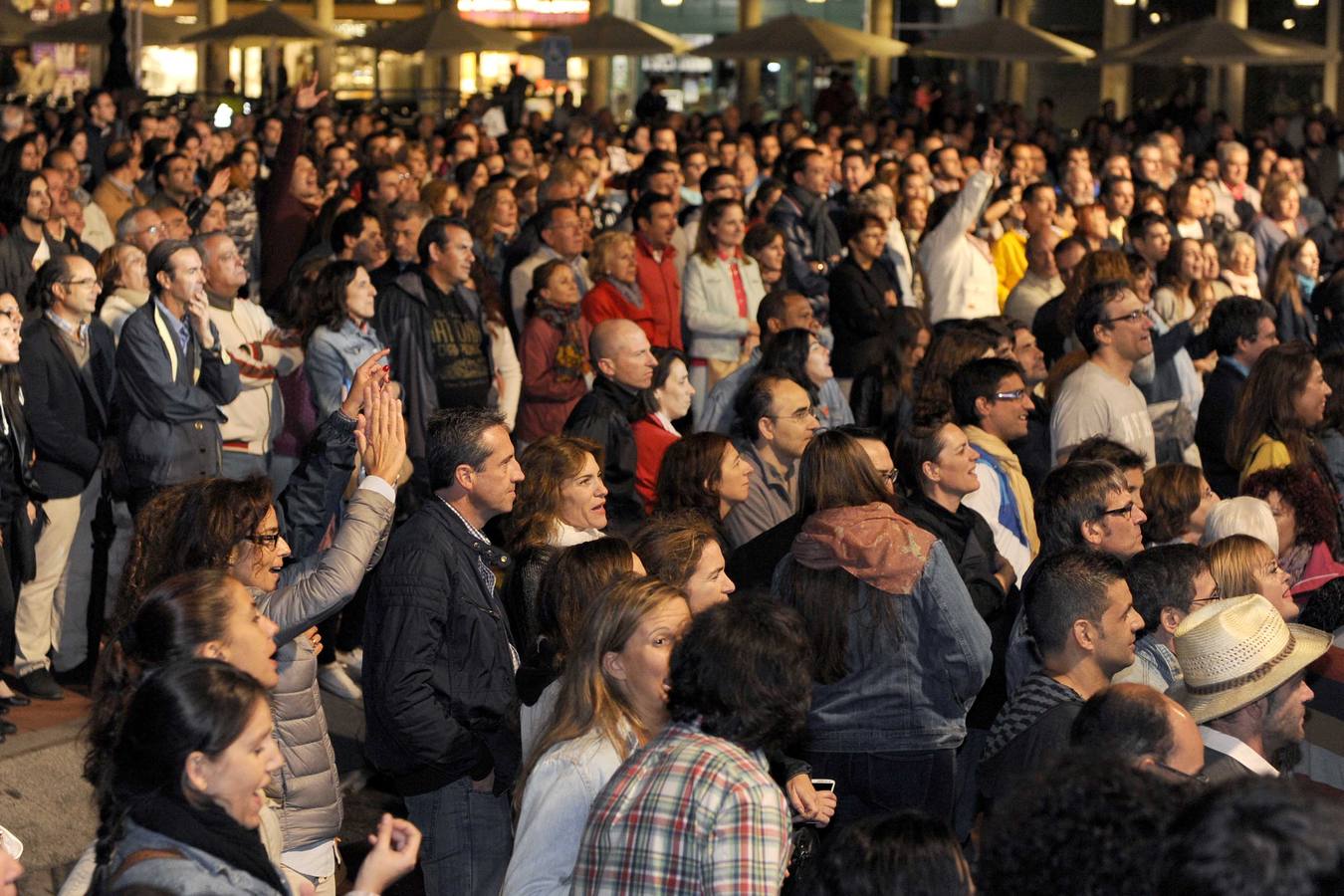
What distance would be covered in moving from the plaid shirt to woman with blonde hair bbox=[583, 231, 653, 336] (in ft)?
22.2

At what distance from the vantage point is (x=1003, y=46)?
26328 millimetres

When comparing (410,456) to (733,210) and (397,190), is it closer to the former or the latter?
(733,210)

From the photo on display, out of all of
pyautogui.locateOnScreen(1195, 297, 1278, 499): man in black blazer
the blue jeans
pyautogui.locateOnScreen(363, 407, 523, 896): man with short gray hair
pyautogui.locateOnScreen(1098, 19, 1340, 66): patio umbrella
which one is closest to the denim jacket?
pyautogui.locateOnScreen(363, 407, 523, 896): man with short gray hair

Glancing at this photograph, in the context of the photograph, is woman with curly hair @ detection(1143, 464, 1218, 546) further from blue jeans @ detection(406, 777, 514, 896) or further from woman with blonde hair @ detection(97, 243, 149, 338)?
woman with blonde hair @ detection(97, 243, 149, 338)

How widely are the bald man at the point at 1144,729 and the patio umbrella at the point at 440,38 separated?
2316 centimetres

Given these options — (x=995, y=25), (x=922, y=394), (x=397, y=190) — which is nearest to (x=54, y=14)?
(x=995, y=25)

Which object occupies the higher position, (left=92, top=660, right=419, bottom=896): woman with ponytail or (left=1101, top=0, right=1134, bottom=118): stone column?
(left=1101, top=0, right=1134, bottom=118): stone column

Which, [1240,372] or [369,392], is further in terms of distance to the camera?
[1240,372]

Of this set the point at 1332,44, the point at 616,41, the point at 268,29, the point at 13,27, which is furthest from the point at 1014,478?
the point at 1332,44

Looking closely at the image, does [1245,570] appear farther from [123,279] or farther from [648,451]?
[123,279]

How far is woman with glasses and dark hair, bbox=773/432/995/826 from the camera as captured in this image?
18.5 feet

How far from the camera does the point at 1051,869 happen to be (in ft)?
10.1

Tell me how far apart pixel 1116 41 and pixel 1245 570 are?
111ft

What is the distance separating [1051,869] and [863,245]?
856cm
